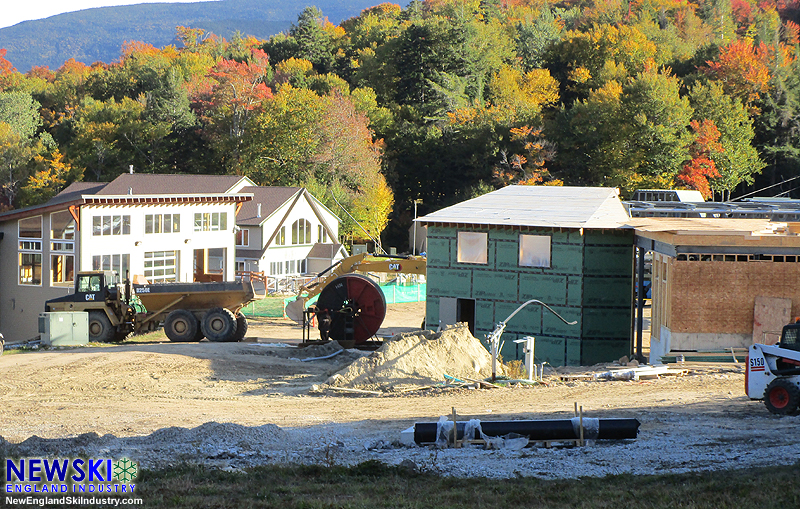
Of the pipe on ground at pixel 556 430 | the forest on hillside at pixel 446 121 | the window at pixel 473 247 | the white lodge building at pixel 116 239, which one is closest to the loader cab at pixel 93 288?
the white lodge building at pixel 116 239

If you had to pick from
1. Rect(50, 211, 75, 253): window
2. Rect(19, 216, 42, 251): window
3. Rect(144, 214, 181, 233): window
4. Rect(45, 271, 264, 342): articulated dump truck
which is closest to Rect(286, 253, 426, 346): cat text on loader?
Rect(45, 271, 264, 342): articulated dump truck

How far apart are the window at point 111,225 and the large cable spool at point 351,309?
1596 centimetres

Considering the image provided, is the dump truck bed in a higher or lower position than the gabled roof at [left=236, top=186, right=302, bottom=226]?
lower

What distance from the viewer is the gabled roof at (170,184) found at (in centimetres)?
5159

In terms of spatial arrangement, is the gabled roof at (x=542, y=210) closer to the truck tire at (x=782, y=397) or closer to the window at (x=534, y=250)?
the window at (x=534, y=250)

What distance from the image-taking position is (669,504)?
1190 centimetres

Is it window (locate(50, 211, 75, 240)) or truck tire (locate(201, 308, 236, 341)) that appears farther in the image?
window (locate(50, 211, 75, 240))

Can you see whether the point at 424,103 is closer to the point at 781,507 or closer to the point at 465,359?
the point at 465,359

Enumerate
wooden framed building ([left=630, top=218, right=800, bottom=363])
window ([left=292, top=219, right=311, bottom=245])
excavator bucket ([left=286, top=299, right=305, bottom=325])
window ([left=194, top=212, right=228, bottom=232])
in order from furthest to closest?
window ([left=292, top=219, right=311, bottom=245]), window ([left=194, top=212, right=228, bottom=232]), excavator bucket ([left=286, top=299, right=305, bottom=325]), wooden framed building ([left=630, top=218, right=800, bottom=363])

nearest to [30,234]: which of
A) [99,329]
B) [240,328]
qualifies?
[99,329]

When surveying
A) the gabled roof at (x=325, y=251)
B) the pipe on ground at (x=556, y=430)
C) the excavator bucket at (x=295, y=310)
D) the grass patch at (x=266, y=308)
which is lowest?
the pipe on ground at (x=556, y=430)

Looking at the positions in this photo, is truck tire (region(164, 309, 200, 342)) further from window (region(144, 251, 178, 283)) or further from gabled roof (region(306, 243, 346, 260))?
gabled roof (region(306, 243, 346, 260))

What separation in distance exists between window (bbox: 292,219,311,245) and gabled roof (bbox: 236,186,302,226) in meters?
1.96

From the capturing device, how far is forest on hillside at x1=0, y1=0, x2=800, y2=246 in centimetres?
7194
